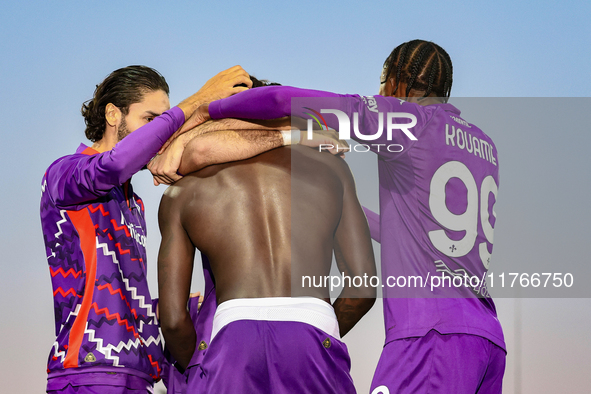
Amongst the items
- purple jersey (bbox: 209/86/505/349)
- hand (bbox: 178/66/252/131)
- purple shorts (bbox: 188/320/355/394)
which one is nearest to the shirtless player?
purple shorts (bbox: 188/320/355/394)

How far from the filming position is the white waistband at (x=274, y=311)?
1.86 metres

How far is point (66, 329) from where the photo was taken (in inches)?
84.4

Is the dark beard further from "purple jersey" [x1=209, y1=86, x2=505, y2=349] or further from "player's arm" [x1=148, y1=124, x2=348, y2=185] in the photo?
"purple jersey" [x1=209, y1=86, x2=505, y2=349]

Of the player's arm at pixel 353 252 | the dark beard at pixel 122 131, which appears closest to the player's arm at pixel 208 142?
the player's arm at pixel 353 252

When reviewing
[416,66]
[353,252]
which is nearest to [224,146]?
[353,252]

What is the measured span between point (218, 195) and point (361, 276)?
0.66 meters

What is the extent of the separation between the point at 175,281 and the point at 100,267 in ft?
1.05

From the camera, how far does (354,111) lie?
2.14 meters

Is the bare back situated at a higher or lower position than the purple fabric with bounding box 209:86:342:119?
lower

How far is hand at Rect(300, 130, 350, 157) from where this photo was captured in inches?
88.3

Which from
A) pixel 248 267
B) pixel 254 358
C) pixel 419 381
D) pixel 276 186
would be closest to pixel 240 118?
pixel 276 186

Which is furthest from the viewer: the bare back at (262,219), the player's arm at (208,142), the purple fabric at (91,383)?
the player's arm at (208,142)

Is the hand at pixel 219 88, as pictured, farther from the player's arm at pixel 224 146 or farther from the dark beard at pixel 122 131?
the dark beard at pixel 122 131

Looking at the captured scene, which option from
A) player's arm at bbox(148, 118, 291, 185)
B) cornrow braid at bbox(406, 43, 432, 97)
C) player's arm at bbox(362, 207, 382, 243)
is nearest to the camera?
player's arm at bbox(148, 118, 291, 185)
